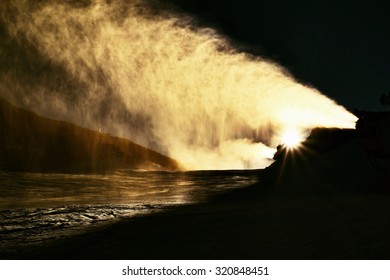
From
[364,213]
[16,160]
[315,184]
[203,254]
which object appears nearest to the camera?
[203,254]

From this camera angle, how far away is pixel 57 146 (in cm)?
6738

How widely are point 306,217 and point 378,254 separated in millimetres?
2546

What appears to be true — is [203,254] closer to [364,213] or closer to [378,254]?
[378,254]

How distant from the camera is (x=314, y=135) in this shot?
64.6ft

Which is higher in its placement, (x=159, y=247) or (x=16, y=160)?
(x=16, y=160)

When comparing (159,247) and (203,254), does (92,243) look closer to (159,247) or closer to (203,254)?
(159,247)

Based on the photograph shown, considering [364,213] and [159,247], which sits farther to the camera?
[364,213]

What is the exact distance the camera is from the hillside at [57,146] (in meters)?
52.8

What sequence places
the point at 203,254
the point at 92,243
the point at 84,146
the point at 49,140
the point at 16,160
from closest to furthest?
the point at 203,254
the point at 92,243
the point at 16,160
the point at 49,140
the point at 84,146

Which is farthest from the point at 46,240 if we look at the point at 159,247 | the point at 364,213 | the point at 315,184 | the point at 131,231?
the point at 315,184

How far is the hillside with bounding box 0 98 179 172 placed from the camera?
52.8m
